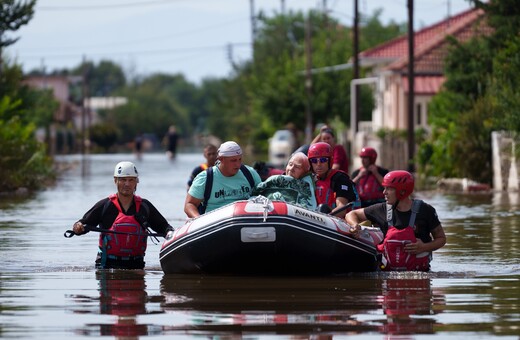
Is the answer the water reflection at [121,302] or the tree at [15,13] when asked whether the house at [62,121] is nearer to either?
the tree at [15,13]

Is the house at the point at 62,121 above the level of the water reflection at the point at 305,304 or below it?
above

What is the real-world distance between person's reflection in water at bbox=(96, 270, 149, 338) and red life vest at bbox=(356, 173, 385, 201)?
623 cm

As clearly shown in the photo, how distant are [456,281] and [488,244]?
5.38 metres

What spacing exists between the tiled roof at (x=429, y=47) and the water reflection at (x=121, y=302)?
135ft

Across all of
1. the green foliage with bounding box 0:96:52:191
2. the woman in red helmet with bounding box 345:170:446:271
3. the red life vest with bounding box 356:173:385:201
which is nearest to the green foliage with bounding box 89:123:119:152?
the green foliage with bounding box 0:96:52:191

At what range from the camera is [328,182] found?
17391 millimetres

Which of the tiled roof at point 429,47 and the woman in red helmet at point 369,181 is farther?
the tiled roof at point 429,47

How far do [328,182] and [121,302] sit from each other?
4308mm

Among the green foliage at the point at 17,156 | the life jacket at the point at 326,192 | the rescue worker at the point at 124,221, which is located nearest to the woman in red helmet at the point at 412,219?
the life jacket at the point at 326,192

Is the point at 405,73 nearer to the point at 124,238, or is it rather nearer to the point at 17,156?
the point at 17,156

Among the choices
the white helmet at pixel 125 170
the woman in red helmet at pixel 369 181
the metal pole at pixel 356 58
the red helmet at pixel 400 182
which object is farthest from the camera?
the metal pole at pixel 356 58

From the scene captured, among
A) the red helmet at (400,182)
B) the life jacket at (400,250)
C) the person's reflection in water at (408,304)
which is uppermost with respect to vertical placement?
the red helmet at (400,182)

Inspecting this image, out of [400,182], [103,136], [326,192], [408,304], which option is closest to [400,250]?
[400,182]

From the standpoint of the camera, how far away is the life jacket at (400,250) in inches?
612
